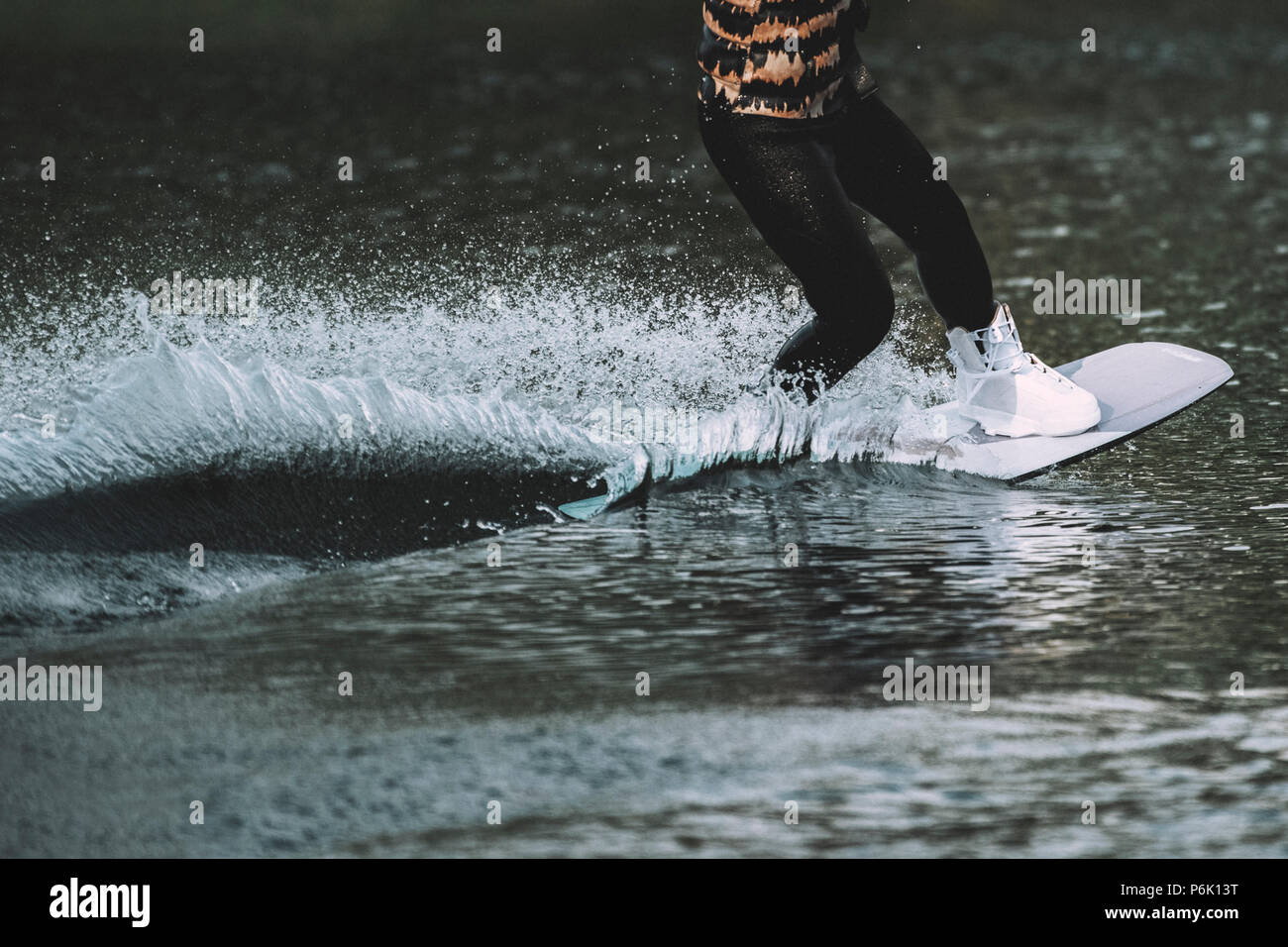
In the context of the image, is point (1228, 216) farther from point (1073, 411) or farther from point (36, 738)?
point (36, 738)

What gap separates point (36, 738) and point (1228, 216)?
8.59 metres

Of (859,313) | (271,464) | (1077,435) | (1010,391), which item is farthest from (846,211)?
(271,464)

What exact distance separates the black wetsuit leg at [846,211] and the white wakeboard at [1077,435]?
32 centimetres

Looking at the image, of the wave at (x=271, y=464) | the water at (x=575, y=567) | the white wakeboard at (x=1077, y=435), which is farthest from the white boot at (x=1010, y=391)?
the wave at (x=271, y=464)

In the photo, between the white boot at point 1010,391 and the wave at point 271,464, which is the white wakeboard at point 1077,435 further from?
the wave at point 271,464

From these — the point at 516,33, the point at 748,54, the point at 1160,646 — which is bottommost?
the point at 1160,646

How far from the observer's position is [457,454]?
19.7 ft

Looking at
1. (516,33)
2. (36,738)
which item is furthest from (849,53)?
(516,33)

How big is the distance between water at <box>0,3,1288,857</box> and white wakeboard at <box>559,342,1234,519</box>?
10cm

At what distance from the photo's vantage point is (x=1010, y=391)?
20.1 ft

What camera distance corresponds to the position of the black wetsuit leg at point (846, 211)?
19.2ft

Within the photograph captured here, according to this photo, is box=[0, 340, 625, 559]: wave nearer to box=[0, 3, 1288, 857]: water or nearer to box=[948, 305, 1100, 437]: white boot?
box=[0, 3, 1288, 857]: water

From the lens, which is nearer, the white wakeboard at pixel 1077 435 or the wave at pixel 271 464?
the wave at pixel 271 464

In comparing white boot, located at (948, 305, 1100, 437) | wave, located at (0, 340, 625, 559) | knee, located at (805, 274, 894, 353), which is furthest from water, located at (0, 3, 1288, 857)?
knee, located at (805, 274, 894, 353)
